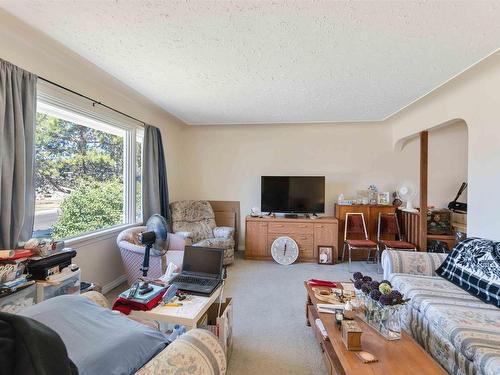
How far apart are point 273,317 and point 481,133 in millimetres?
2704

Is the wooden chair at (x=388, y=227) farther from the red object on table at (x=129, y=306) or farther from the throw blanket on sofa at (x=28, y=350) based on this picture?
the throw blanket on sofa at (x=28, y=350)

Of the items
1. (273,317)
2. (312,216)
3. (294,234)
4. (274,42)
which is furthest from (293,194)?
(274,42)

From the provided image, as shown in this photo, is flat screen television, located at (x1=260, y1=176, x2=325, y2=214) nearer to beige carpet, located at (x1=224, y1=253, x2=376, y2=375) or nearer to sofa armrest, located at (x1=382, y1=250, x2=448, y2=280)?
beige carpet, located at (x1=224, y1=253, x2=376, y2=375)

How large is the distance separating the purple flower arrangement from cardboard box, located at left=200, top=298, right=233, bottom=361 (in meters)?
0.94

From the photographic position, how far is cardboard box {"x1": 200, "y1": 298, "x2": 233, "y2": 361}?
1616 millimetres

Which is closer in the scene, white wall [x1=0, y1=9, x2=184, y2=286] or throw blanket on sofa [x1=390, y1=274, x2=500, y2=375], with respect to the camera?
throw blanket on sofa [x1=390, y1=274, x2=500, y2=375]

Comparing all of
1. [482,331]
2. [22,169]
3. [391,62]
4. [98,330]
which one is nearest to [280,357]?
[482,331]

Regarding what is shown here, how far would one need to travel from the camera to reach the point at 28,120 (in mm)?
1855

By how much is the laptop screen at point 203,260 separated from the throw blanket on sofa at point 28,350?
124 centimetres

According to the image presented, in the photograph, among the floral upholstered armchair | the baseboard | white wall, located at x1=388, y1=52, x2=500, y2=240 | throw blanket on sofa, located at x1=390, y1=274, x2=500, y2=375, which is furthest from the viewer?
the floral upholstered armchair

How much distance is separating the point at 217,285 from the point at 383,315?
1.05 metres

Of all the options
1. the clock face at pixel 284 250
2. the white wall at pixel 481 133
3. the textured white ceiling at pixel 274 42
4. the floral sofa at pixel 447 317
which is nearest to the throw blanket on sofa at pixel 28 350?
the textured white ceiling at pixel 274 42

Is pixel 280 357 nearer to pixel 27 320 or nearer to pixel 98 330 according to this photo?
pixel 98 330

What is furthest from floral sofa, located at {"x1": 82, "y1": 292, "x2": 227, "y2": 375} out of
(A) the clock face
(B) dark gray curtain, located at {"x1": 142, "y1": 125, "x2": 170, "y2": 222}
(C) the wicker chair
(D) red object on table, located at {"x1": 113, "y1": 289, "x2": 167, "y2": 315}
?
(A) the clock face
